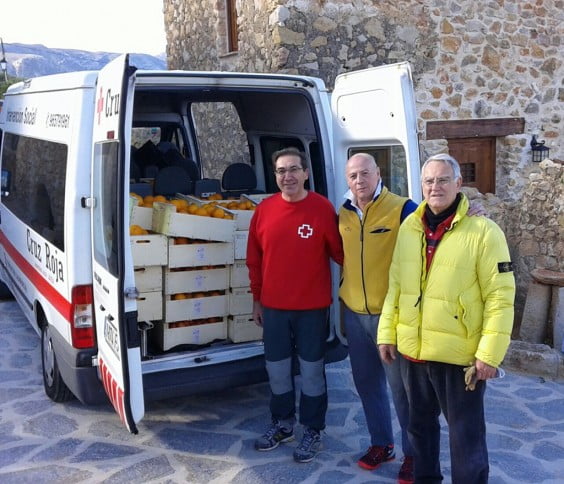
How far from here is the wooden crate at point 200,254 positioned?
4215mm

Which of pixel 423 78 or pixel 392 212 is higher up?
pixel 423 78

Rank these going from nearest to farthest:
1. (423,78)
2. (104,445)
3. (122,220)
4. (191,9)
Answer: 1. (122,220)
2. (104,445)
3. (423,78)
4. (191,9)

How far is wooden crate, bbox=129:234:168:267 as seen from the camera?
4117mm

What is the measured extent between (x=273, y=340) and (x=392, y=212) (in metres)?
1.04

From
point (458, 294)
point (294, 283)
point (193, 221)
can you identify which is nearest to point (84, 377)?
point (193, 221)

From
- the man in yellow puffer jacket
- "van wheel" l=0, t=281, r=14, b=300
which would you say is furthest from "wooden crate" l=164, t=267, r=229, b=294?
"van wheel" l=0, t=281, r=14, b=300

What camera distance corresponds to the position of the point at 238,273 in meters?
4.44

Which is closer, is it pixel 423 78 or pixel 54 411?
pixel 54 411

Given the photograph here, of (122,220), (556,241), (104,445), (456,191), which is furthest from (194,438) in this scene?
(556,241)

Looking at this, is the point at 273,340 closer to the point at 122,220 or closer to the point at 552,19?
the point at 122,220

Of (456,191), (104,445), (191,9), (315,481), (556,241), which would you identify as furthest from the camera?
(191,9)

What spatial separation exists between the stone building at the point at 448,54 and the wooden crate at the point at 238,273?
3.69m

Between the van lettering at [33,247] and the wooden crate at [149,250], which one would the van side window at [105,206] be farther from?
the van lettering at [33,247]

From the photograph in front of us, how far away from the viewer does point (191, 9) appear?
1177cm
